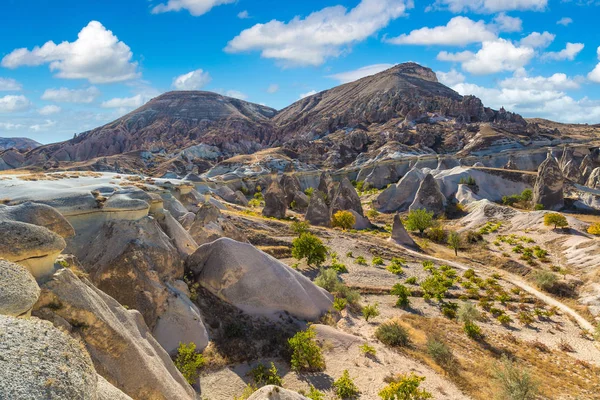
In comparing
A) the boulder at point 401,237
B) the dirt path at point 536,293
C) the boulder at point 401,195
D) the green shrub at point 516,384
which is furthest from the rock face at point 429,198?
the green shrub at point 516,384

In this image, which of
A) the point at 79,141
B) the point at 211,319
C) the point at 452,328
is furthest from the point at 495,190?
the point at 79,141

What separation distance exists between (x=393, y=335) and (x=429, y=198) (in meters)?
37.4

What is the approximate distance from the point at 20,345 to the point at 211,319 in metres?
11.8

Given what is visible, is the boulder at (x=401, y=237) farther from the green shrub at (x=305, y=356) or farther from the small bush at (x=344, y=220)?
the green shrub at (x=305, y=356)

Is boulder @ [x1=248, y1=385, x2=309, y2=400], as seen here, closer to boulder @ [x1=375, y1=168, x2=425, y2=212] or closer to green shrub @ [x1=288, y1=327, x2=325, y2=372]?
green shrub @ [x1=288, y1=327, x2=325, y2=372]

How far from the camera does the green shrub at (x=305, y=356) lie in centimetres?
1379

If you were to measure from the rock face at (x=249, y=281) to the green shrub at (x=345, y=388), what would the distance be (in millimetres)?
4775

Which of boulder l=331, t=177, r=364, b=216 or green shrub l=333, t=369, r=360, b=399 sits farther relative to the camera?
boulder l=331, t=177, r=364, b=216

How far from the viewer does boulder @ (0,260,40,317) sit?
5.52m

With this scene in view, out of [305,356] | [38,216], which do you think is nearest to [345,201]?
[305,356]

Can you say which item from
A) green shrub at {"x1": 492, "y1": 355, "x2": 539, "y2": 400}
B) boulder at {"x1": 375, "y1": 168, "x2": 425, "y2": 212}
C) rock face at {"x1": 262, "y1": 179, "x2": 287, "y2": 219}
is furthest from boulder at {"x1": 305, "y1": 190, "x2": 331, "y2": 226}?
green shrub at {"x1": 492, "y1": 355, "x2": 539, "y2": 400}

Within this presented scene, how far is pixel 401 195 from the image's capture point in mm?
57219

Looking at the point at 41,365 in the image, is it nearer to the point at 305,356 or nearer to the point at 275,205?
the point at 305,356

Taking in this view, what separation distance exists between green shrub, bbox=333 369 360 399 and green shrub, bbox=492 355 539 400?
17.2 feet
